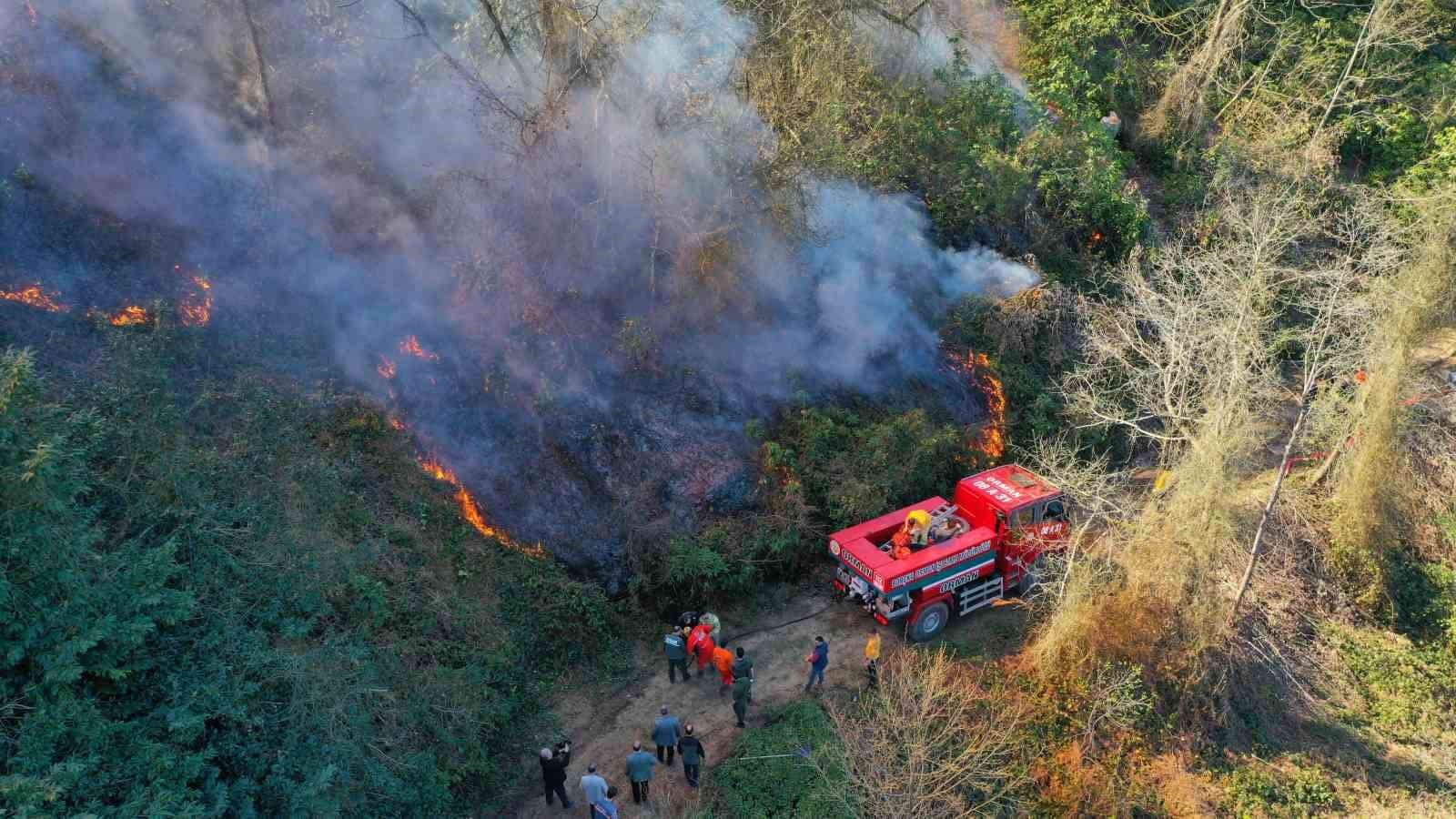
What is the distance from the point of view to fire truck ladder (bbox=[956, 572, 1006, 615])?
15.0 m

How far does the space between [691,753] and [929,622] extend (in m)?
4.99

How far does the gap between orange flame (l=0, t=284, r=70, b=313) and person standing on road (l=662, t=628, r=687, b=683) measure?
1099cm

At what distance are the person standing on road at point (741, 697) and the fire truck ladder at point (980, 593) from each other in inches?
171

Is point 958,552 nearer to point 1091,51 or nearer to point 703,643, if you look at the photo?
point 703,643

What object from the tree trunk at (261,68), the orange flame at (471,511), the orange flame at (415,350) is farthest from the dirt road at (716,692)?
the tree trunk at (261,68)

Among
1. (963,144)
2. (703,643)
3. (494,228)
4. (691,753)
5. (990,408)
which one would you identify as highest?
(494,228)

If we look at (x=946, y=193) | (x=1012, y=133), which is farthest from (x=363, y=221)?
(x=1012, y=133)

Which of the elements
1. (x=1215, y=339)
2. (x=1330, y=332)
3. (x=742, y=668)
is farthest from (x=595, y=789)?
(x=1330, y=332)

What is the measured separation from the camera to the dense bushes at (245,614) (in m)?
7.95

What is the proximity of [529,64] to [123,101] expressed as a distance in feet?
25.7

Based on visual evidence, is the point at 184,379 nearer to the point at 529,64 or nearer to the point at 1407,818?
the point at 529,64

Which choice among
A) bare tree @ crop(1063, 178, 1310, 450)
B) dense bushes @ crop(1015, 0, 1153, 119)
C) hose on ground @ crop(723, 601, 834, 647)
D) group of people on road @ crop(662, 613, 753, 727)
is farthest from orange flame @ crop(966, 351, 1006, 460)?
dense bushes @ crop(1015, 0, 1153, 119)

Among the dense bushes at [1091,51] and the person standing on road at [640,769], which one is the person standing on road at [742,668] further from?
the dense bushes at [1091,51]

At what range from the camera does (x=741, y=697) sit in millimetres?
12672
